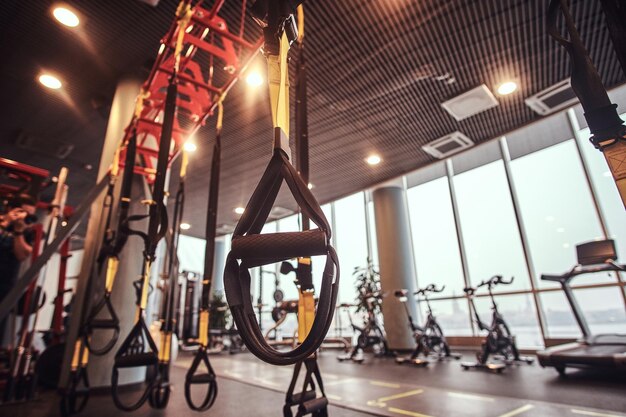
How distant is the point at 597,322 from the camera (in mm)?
5570

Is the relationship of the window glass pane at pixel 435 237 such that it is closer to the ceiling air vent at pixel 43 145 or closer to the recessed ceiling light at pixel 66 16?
the recessed ceiling light at pixel 66 16

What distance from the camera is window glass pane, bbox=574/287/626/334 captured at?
205 inches

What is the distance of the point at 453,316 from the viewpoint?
7367 millimetres

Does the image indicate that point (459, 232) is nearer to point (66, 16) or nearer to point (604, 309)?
point (604, 309)

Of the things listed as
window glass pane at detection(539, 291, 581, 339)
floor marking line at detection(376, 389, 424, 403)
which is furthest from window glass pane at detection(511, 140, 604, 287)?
floor marking line at detection(376, 389, 424, 403)

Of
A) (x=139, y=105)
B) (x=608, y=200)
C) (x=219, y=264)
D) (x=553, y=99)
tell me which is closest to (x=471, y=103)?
(x=553, y=99)

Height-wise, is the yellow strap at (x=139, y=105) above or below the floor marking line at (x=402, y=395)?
above

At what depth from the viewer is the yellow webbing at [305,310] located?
3.57 feet

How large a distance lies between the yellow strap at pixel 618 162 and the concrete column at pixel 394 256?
23.3 ft

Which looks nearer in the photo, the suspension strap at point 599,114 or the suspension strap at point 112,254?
the suspension strap at point 599,114

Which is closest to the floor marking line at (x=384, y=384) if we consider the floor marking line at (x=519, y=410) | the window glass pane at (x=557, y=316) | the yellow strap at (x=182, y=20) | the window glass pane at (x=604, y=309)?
the floor marking line at (x=519, y=410)

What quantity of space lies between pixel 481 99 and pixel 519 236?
10.2ft

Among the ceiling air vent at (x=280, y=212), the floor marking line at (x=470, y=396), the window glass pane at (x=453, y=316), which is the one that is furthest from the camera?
the ceiling air vent at (x=280, y=212)

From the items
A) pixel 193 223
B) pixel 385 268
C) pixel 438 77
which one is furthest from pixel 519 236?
pixel 193 223
